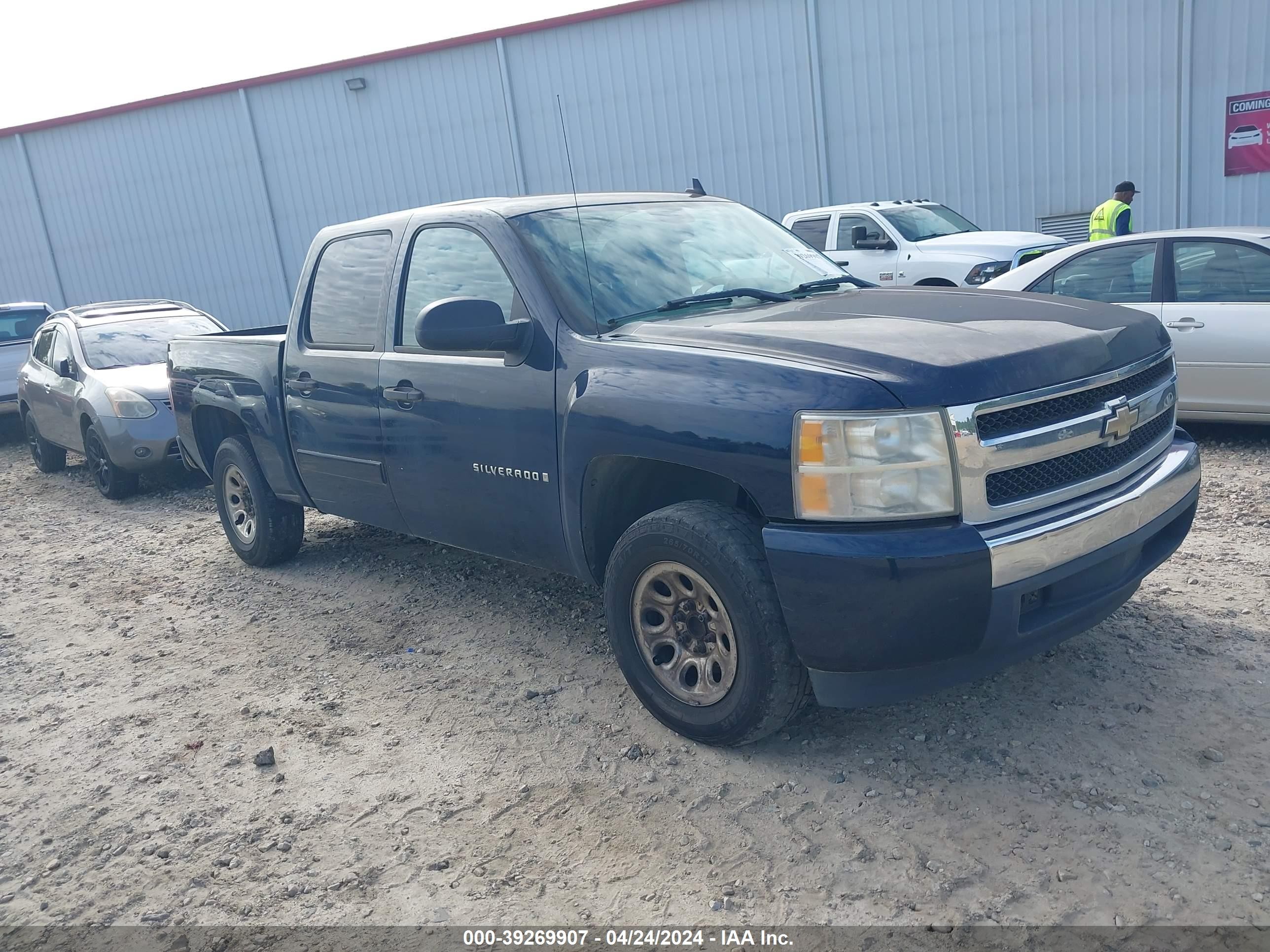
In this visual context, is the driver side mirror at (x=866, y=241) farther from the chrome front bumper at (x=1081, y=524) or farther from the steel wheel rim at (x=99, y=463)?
the chrome front bumper at (x=1081, y=524)

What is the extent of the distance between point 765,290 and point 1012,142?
13.2 metres

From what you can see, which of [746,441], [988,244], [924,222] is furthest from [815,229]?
[746,441]

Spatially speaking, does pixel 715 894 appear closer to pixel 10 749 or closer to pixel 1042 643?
pixel 1042 643

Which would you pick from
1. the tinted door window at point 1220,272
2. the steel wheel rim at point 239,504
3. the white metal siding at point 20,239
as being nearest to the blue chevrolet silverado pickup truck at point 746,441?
the steel wheel rim at point 239,504

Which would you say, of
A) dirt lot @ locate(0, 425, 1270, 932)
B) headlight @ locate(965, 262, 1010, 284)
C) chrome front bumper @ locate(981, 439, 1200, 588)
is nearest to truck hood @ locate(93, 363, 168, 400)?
dirt lot @ locate(0, 425, 1270, 932)

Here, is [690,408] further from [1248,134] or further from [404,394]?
[1248,134]

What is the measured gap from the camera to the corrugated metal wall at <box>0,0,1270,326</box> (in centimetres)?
1474

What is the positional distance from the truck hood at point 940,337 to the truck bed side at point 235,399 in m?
2.52

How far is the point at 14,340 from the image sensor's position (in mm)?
13492

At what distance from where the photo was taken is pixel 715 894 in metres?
2.73

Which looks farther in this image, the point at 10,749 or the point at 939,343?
the point at 10,749

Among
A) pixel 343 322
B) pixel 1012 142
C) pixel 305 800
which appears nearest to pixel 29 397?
pixel 343 322

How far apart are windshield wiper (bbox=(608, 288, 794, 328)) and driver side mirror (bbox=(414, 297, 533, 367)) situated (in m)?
0.36

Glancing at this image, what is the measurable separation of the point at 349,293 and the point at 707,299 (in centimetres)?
194
